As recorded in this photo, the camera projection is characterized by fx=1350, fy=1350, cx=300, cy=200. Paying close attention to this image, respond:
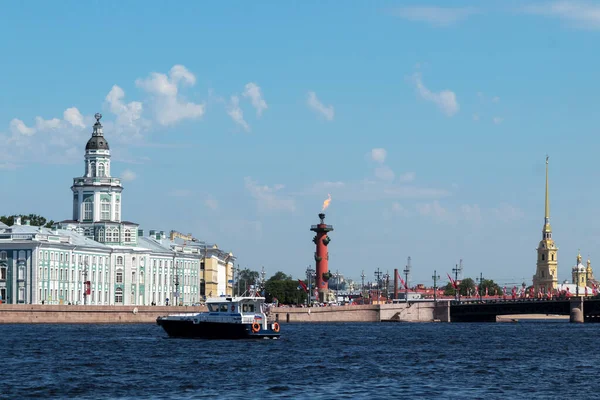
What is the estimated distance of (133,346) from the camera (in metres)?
73.6

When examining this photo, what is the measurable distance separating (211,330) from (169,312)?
36.2 meters

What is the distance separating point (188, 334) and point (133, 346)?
413 inches

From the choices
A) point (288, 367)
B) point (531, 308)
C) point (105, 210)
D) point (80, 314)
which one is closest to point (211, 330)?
point (288, 367)

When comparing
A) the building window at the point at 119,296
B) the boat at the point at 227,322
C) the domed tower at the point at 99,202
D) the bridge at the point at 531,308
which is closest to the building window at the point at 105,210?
the domed tower at the point at 99,202

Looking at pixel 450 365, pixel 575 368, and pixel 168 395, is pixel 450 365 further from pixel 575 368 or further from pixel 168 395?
pixel 168 395

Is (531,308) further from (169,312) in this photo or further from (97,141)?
(97,141)

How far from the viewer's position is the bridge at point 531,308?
140750 millimetres

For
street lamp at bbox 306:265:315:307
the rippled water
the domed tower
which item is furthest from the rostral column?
the rippled water

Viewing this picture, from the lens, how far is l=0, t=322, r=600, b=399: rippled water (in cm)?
4775

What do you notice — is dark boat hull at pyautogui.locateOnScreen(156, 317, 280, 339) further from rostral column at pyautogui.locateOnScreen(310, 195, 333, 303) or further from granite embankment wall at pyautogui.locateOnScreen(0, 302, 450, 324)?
rostral column at pyautogui.locateOnScreen(310, 195, 333, 303)

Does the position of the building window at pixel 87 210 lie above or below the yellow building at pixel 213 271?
above

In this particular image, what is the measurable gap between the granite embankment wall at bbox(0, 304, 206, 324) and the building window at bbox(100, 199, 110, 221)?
26508 millimetres

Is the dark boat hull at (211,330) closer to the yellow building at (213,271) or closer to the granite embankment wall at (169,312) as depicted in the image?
the granite embankment wall at (169,312)

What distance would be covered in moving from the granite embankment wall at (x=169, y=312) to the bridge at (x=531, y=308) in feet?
10.6
